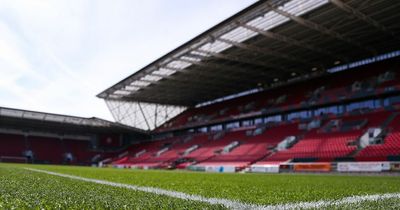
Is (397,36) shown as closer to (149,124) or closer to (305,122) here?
(305,122)

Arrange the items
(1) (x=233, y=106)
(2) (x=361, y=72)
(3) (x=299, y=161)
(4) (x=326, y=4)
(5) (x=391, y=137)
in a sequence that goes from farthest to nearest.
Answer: (1) (x=233, y=106)
(2) (x=361, y=72)
(3) (x=299, y=161)
(5) (x=391, y=137)
(4) (x=326, y=4)

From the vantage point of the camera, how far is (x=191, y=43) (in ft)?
117

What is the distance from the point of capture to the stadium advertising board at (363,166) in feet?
89.3

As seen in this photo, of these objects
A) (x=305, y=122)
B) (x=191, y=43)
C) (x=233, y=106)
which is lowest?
(x=305, y=122)

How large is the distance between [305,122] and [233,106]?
1575 cm

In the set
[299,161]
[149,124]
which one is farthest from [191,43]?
[149,124]

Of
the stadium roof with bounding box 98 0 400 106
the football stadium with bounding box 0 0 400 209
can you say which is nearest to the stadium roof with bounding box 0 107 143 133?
the football stadium with bounding box 0 0 400 209

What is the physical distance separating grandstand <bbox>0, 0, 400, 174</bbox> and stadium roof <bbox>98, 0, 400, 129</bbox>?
13 centimetres

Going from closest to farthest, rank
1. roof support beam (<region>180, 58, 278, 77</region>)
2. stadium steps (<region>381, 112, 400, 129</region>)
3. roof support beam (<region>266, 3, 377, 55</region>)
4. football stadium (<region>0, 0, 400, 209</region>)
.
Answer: football stadium (<region>0, 0, 400, 209</region>) < roof support beam (<region>266, 3, 377, 55</region>) < stadium steps (<region>381, 112, 400, 129</region>) < roof support beam (<region>180, 58, 278, 77</region>)

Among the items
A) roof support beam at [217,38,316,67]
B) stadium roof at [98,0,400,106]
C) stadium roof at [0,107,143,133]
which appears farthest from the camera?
stadium roof at [0,107,143,133]

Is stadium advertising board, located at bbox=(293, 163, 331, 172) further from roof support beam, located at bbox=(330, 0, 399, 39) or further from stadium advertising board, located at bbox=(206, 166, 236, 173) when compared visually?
roof support beam, located at bbox=(330, 0, 399, 39)

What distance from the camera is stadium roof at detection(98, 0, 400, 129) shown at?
93.6 ft

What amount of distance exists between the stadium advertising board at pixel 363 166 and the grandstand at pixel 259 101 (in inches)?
41.3

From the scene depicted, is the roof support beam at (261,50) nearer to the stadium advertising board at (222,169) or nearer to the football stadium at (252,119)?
the football stadium at (252,119)
